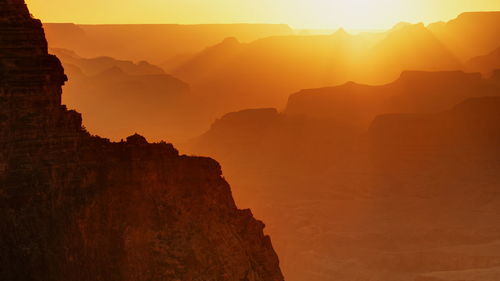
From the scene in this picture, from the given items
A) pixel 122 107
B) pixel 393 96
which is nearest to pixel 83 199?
pixel 393 96

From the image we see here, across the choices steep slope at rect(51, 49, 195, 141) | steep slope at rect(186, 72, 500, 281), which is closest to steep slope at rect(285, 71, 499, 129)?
steep slope at rect(186, 72, 500, 281)

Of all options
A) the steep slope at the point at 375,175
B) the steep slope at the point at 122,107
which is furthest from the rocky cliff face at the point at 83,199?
the steep slope at the point at 122,107

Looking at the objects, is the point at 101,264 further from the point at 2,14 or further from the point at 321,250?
the point at 321,250

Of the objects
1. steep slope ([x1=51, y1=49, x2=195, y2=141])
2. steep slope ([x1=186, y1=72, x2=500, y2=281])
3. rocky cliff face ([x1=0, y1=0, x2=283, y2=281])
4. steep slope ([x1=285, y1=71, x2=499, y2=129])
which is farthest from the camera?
steep slope ([x1=51, y1=49, x2=195, y2=141])

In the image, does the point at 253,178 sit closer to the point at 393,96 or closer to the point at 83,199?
the point at 393,96

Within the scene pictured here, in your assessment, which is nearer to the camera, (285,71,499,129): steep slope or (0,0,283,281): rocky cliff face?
(0,0,283,281): rocky cliff face

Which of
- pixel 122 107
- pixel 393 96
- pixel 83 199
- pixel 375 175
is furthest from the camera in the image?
pixel 122 107

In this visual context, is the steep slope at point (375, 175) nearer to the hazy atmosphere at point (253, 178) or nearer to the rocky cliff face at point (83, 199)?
the hazy atmosphere at point (253, 178)

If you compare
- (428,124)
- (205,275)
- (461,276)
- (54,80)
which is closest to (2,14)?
(54,80)

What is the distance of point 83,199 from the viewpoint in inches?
793

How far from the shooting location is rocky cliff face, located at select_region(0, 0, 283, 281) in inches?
758

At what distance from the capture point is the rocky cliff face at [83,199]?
19250mm

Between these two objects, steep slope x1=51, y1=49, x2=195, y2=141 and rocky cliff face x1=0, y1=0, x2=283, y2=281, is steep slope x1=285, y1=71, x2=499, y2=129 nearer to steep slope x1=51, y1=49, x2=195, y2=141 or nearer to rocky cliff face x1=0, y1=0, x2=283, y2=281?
steep slope x1=51, y1=49, x2=195, y2=141

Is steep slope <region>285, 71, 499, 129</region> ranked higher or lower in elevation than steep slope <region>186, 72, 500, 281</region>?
higher
